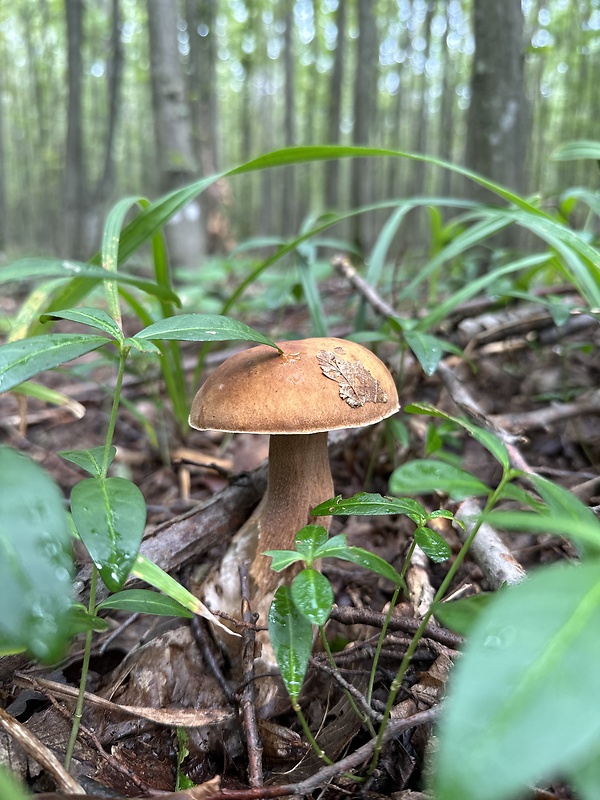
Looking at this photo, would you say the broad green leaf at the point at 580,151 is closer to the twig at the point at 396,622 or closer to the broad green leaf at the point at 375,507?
the broad green leaf at the point at 375,507

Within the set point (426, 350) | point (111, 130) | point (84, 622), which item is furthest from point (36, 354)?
point (111, 130)

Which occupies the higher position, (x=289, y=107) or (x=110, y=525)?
(x=289, y=107)

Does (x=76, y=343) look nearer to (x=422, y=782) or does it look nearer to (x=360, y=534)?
(x=422, y=782)

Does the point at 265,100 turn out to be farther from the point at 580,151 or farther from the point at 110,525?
the point at 110,525

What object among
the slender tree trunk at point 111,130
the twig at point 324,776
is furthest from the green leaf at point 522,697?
the slender tree trunk at point 111,130

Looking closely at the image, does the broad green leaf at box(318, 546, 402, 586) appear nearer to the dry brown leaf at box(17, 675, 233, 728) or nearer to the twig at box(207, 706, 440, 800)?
the twig at box(207, 706, 440, 800)

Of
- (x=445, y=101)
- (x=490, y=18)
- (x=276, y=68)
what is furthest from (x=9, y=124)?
(x=490, y=18)

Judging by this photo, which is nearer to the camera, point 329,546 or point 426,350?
point 329,546
